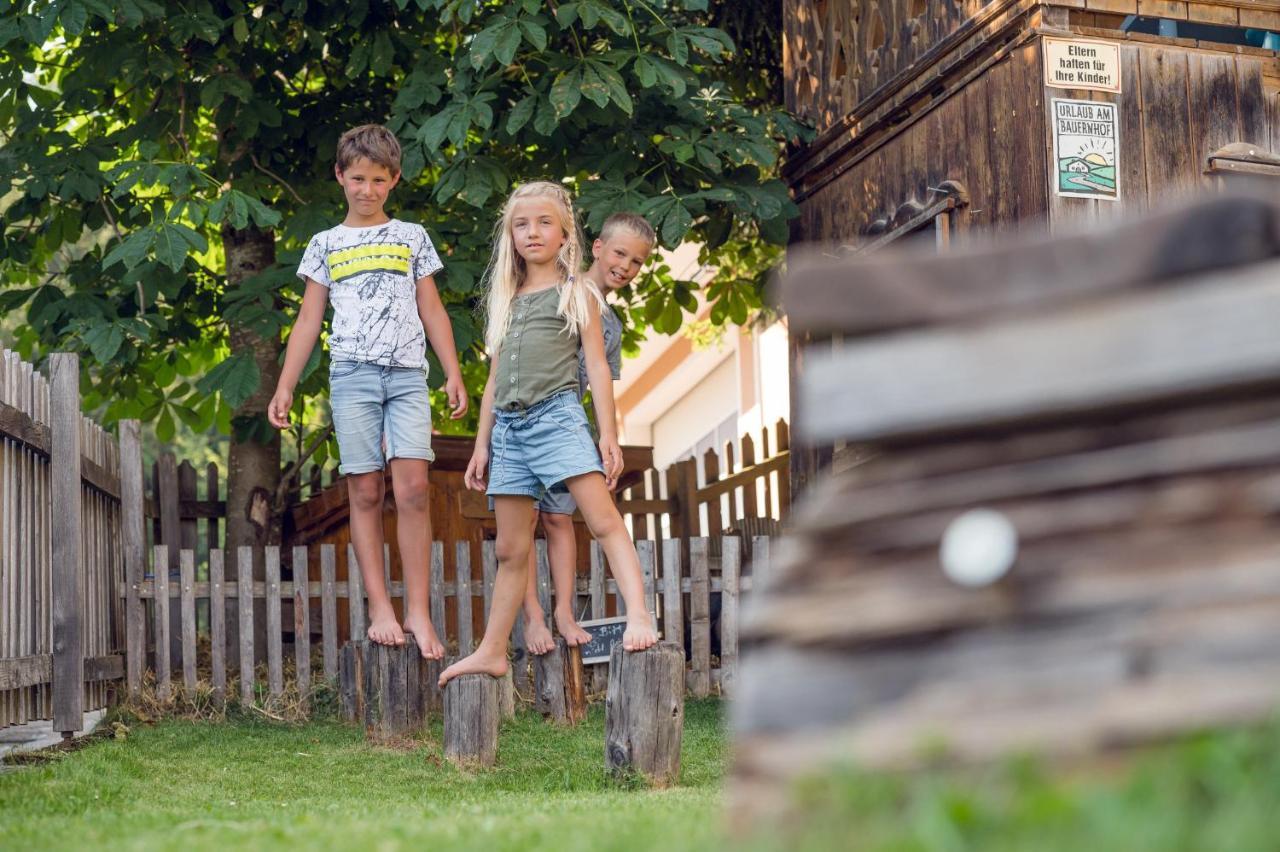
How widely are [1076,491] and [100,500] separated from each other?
6237mm

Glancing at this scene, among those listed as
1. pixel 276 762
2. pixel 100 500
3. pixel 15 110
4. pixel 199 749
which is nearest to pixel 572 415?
pixel 276 762

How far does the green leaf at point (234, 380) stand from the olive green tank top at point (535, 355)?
8.16 feet

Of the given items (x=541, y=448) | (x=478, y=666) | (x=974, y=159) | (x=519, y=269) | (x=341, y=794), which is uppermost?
(x=974, y=159)

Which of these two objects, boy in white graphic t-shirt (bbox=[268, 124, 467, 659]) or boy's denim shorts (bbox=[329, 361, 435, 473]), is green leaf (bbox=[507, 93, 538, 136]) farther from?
boy's denim shorts (bbox=[329, 361, 435, 473])

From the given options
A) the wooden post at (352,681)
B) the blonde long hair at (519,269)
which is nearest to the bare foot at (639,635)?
the blonde long hair at (519,269)

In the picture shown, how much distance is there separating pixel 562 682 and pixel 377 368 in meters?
1.57

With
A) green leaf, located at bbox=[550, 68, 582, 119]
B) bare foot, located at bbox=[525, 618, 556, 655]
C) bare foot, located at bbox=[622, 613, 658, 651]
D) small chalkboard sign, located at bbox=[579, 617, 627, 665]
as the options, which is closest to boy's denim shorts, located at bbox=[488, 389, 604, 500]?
bare foot, located at bbox=[622, 613, 658, 651]

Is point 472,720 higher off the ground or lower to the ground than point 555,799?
higher

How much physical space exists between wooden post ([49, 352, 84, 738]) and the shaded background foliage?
0.65 meters

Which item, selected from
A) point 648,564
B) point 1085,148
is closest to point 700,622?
point 648,564

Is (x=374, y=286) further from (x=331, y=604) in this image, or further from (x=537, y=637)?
(x=331, y=604)

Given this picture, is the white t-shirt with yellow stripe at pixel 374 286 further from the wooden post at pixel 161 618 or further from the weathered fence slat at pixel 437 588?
the wooden post at pixel 161 618

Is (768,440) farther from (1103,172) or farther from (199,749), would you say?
(199,749)

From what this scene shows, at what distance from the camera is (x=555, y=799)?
12.9 feet
